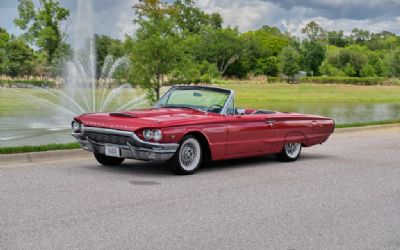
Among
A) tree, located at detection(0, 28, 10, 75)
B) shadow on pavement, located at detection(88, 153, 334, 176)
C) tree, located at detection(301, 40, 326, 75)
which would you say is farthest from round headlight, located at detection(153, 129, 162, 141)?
tree, located at detection(301, 40, 326, 75)

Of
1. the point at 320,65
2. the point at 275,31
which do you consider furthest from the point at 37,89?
the point at 275,31

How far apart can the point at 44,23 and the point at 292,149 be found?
1873 inches

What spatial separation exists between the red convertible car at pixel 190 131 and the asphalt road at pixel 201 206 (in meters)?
0.34

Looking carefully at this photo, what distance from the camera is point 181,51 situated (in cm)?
2622

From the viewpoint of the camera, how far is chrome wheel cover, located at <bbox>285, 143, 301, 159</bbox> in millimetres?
11992

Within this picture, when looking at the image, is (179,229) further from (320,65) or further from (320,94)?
(320,65)

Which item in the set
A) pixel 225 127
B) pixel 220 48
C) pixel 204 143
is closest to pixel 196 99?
pixel 225 127

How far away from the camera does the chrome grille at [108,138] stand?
31.2 feet

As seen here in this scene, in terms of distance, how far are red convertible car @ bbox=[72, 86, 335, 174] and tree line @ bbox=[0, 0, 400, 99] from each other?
555 inches

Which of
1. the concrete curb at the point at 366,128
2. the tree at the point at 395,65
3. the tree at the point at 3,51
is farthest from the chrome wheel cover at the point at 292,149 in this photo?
the tree at the point at 395,65

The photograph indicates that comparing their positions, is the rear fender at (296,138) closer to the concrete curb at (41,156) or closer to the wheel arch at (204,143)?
the wheel arch at (204,143)

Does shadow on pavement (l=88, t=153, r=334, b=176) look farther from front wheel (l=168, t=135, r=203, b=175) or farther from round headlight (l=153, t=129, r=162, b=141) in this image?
round headlight (l=153, t=129, r=162, b=141)

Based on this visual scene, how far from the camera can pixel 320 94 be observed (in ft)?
210

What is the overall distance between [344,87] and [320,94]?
1115cm
